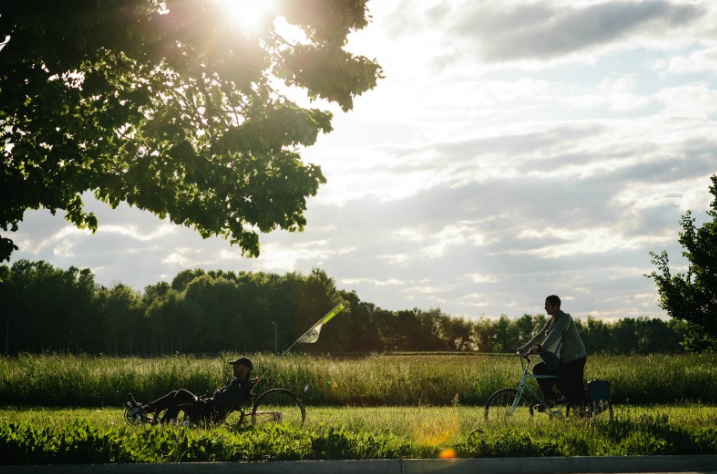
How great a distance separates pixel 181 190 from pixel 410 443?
8.07 metres

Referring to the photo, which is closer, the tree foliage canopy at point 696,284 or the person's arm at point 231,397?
the person's arm at point 231,397

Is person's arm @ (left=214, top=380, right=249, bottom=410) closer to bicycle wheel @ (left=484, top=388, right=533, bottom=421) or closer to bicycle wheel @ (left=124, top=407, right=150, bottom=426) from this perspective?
bicycle wheel @ (left=124, top=407, right=150, bottom=426)

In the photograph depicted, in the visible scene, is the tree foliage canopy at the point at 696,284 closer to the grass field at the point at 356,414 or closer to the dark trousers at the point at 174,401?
the grass field at the point at 356,414

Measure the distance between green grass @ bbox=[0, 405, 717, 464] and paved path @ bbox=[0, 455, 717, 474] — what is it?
0.28 meters

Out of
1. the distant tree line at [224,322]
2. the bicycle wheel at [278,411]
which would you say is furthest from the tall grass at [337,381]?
the distant tree line at [224,322]

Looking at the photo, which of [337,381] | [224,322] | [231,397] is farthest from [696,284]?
[224,322]

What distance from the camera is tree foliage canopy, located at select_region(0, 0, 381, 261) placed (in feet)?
37.1

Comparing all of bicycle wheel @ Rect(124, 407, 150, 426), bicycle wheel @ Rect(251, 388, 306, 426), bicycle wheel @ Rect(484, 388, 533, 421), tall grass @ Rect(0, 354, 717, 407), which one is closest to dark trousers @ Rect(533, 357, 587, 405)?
bicycle wheel @ Rect(484, 388, 533, 421)

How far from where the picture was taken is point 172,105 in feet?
42.6

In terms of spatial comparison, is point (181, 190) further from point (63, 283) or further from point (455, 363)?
point (63, 283)

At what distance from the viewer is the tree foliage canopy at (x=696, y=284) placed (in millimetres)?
28500

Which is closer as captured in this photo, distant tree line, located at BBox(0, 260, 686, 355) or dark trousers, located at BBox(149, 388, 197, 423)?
dark trousers, located at BBox(149, 388, 197, 423)

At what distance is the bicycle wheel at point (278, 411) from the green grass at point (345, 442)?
47.7 inches

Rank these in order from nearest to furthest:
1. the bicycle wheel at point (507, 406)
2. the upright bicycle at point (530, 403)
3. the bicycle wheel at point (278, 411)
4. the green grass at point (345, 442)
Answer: the green grass at point (345, 442) → the bicycle wheel at point (507, 406) → the upright bicycle at point (530, 403) → the bicycle wheel at point (278, 411)
